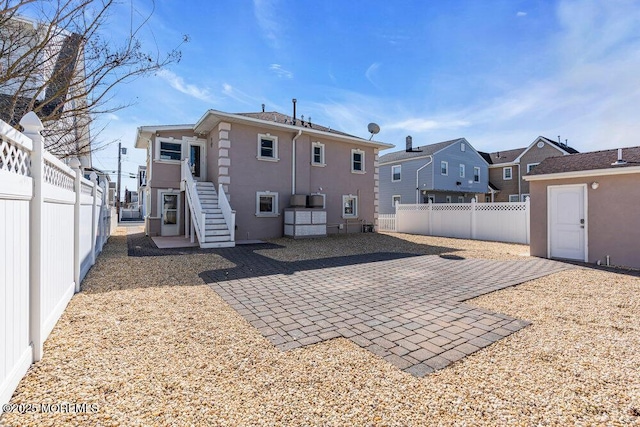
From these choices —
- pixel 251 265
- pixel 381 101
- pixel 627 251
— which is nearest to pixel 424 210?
pixel 381 101

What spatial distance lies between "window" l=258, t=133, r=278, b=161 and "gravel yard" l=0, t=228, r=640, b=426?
9.35 m

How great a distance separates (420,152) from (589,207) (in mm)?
18300

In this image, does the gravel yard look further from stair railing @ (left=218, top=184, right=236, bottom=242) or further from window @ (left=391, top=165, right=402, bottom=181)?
window @ (left=391, top=165, right=402, bottom=181)

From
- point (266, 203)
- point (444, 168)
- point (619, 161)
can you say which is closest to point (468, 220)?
point (619, 161)

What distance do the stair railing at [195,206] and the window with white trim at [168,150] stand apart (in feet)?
4.71

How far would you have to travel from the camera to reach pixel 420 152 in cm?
2519

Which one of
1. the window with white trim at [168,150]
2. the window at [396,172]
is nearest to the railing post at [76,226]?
the window with white trim at [168,150]

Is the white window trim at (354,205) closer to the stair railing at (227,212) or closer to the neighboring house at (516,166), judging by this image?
the stair railing at (227,212)

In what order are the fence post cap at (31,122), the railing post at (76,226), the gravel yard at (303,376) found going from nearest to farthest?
the gravel yard at (303,376) → the fence post cap at (31,122) → the railing post at (76,226)

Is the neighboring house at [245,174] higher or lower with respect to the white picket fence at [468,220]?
higher

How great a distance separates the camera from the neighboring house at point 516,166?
25.7 meters

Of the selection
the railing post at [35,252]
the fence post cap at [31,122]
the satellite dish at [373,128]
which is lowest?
the railing post at [35,252]

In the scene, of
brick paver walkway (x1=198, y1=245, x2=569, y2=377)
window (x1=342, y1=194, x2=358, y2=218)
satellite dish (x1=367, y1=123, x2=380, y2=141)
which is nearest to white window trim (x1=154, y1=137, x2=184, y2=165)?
brick paver walkway (x1=198, y1=245, x2=569, y2=377)

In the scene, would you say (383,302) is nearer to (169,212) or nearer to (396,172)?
(169,212)
